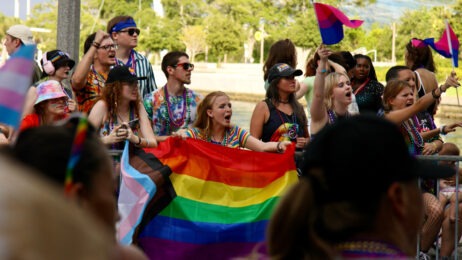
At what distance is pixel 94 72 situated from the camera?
8.16m

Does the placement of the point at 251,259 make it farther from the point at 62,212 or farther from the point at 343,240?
the point at 62,212

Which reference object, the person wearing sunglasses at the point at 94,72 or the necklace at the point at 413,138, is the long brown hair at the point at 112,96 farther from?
the necklace at the point at 413,138

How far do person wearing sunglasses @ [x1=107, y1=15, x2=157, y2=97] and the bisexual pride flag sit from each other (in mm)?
1966

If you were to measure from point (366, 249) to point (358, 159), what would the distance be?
262 millimetres

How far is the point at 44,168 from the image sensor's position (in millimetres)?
2021

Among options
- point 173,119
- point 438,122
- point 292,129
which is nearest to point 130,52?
point 173,119

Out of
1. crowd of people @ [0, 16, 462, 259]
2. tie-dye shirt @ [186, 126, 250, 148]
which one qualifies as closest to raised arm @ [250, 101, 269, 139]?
crowd of people @ [0, 16, 462, 259]

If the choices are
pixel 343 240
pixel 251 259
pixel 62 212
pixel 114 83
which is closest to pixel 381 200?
pixel 343 240

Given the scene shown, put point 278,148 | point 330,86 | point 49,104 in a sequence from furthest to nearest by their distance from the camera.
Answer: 1. point 330,86
2. point 278,148
3. point 49,104

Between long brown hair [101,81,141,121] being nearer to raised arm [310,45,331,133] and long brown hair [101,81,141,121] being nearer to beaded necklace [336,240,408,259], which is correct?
raised arm [310,45,331,133]

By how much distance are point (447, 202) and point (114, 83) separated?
3.02m

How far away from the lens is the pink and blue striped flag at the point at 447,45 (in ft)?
30.0

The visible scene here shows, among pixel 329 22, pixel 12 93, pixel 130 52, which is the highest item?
pixel 329 22

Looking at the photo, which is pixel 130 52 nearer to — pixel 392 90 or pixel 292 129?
pixel 292 129
